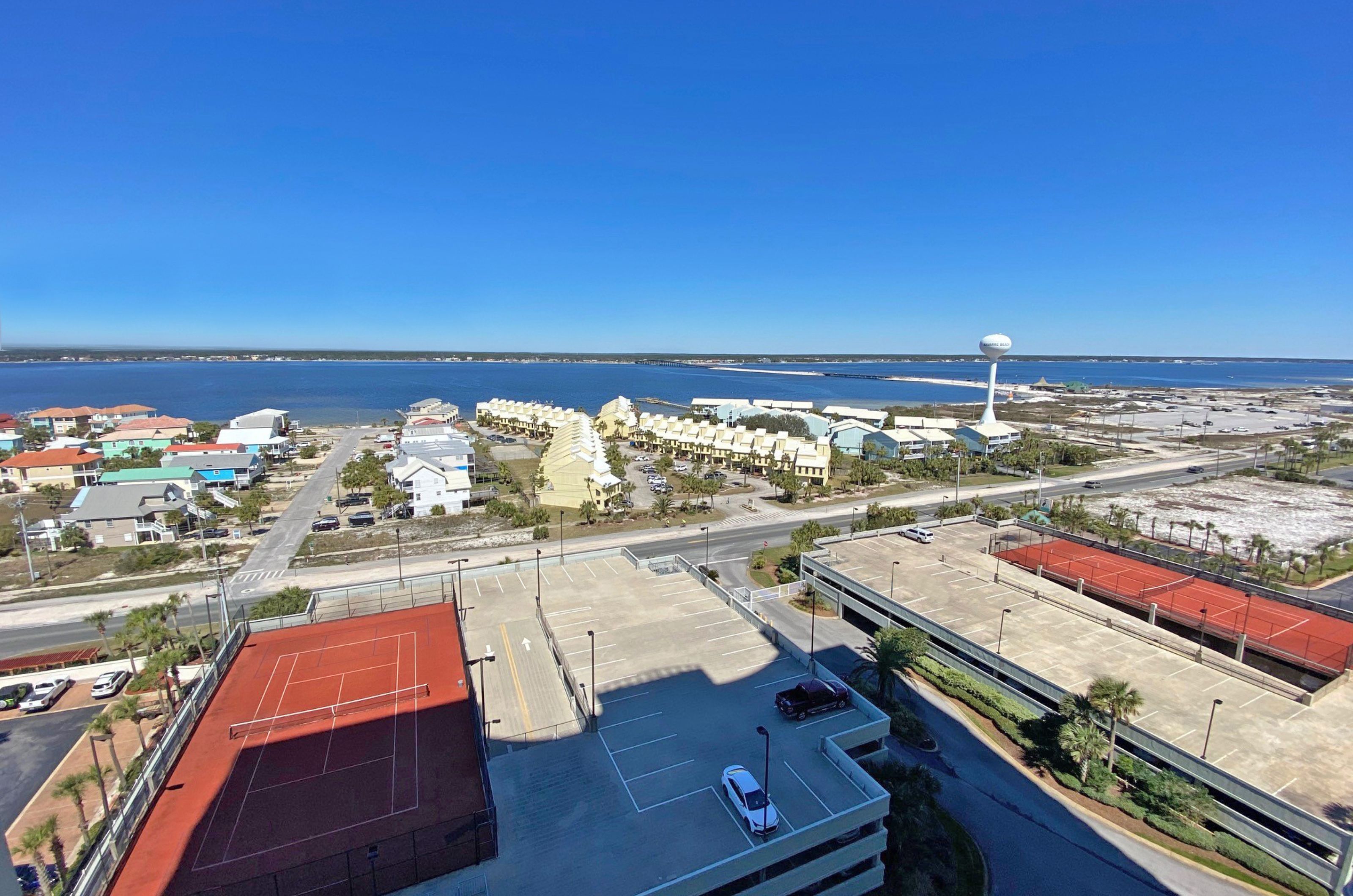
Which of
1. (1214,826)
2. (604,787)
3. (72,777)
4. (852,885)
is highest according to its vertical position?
(604,787)

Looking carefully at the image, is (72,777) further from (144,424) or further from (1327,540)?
(144,424)

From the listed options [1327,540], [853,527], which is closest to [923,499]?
[853,527]

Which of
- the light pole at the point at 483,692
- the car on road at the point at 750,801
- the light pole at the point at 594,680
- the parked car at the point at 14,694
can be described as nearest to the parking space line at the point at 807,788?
the car on road at the point at 750,801

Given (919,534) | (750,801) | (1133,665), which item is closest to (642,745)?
(750,801)

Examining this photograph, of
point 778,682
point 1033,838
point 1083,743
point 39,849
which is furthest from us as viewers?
point 1083,743

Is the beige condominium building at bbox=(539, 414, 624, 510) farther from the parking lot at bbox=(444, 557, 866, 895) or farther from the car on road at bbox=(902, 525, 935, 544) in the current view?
the parking lot at bbox=(444, 557, 866, 895)

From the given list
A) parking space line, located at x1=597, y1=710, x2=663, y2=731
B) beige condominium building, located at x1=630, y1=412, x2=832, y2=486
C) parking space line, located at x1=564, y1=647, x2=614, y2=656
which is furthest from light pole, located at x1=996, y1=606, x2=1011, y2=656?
beige condominium building, located at x1=630, y1=412, x2=832, y2=486

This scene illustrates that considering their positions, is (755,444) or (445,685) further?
(755,444)

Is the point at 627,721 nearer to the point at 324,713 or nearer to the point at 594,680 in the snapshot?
the point at 594,680
